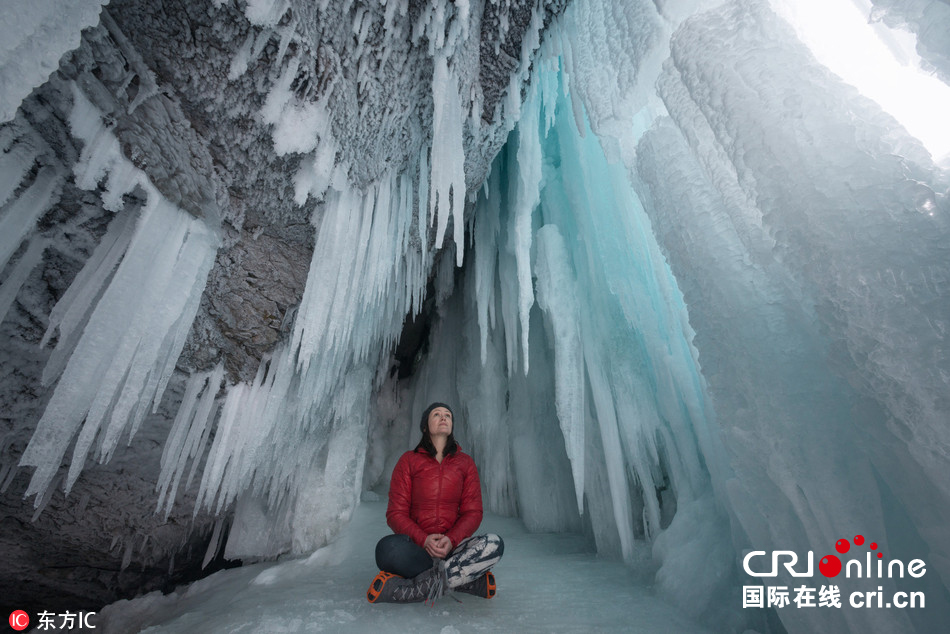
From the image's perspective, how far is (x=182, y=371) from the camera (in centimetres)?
322

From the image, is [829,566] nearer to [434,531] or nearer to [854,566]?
[854,566]

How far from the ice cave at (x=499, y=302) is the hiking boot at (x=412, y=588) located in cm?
7

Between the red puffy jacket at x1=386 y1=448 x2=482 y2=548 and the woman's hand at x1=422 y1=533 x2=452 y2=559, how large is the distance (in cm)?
9

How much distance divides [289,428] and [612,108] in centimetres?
381

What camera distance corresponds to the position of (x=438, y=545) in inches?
67.4

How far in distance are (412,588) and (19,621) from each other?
5.17m

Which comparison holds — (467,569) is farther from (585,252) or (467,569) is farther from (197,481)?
(197,481)

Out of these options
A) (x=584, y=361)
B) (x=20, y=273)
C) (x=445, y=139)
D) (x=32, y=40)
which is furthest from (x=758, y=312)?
(x=20, y=273)

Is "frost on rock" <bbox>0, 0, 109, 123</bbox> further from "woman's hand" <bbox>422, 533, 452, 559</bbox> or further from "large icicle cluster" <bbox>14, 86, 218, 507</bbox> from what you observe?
"woman's hand" <bbox>422, 533, 452, 559</bbox>

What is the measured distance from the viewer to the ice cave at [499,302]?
1.10 meters

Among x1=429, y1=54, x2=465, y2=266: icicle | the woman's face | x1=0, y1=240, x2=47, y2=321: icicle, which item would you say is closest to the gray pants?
the woman's face

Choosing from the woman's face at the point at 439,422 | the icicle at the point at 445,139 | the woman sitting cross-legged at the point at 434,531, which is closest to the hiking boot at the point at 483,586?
the woman sitting cross-legged at the point at 434,531

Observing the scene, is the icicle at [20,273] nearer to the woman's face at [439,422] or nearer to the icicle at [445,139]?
the icicle at [445,139]

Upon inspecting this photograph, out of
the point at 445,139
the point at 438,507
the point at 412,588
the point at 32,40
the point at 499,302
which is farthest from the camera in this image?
the point at 499,302
